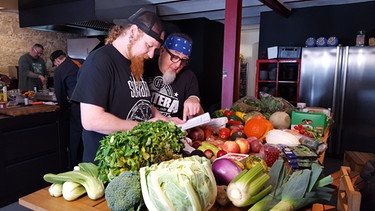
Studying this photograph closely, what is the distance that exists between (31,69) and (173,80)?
4487 mm

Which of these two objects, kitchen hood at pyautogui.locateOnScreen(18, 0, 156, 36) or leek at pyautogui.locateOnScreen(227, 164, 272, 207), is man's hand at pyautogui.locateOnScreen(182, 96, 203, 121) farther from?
kitchen hood at pyautogui.locateOnScreen(18, 0, 156, 36)

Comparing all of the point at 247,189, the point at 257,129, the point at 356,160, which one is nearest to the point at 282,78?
the point at 356,160

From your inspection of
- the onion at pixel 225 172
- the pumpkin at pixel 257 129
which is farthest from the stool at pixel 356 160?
the onion at pixel 225 172

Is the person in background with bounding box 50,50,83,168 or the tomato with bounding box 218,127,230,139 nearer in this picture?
the tomato with bounding box 218,127,230,139

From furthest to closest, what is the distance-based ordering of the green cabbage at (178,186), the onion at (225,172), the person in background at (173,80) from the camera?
the person in background at (173,80)
the onion at (225,172)
the green cabbage at (178,186)

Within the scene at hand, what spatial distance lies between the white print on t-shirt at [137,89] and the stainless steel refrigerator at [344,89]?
3896mm

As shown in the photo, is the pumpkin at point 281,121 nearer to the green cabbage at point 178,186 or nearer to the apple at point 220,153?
the apple at point 220,153

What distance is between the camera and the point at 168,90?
6.25 ft

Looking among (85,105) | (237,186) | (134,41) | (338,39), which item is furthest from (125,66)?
(338,39)

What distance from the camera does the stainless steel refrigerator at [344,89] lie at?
14.5ft

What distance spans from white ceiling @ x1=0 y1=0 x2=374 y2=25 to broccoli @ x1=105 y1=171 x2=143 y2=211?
4.61 m

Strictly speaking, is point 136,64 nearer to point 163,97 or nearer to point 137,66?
point 137,66

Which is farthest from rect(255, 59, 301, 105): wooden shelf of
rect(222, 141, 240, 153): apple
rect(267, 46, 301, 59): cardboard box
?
rect(222, 141, 240, 153): apple

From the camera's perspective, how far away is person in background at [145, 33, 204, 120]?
1833 mm
